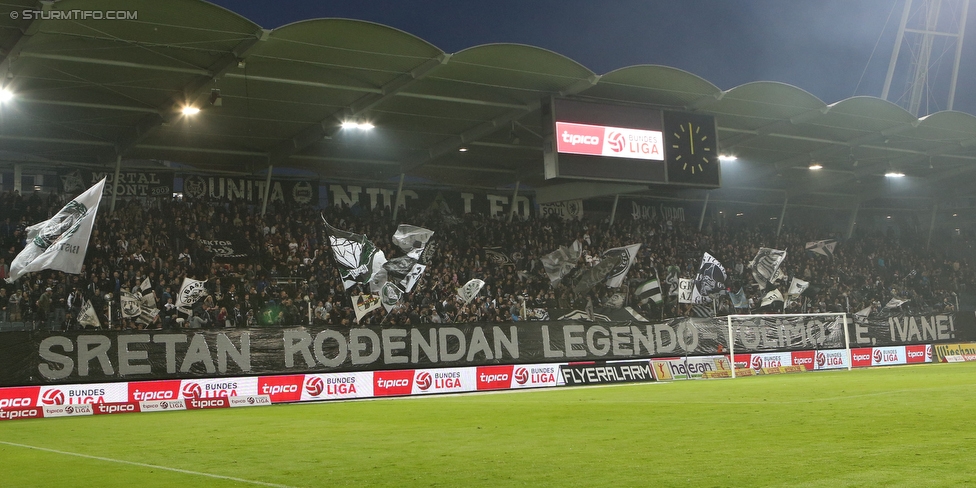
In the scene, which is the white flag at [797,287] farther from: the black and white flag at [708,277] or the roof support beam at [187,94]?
the roof support beam at [187,94]

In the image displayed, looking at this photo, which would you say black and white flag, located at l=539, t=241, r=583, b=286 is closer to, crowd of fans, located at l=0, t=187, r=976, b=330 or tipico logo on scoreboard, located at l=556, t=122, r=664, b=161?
crowd of fans, located at l=0, t=187, r=976, b=330

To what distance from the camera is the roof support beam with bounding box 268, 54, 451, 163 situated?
25453mm

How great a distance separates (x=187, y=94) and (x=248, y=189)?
11.1 metres

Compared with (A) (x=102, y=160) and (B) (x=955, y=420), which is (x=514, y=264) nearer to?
(A) (x=102, y=160)

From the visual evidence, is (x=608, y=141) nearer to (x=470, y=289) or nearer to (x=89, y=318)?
(x=470, y=289)

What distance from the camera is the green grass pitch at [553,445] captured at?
7527 millimetres

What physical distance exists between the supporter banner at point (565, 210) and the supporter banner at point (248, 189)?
37.0 ft

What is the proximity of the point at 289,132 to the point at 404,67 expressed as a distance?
7.93 m

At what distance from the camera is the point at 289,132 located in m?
31.8

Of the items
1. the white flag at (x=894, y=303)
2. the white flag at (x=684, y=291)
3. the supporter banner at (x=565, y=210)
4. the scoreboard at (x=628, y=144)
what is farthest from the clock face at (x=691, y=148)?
the white flag at (x=894, y=303)

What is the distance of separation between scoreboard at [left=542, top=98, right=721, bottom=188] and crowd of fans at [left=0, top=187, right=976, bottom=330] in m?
7.12

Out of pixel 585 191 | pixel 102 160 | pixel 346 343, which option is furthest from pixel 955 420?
pixel 102 160

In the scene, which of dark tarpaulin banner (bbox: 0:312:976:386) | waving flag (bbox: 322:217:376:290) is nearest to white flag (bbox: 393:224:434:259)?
waving flag (bbox: 322:217:376:290)

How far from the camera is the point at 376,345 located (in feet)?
86.6
